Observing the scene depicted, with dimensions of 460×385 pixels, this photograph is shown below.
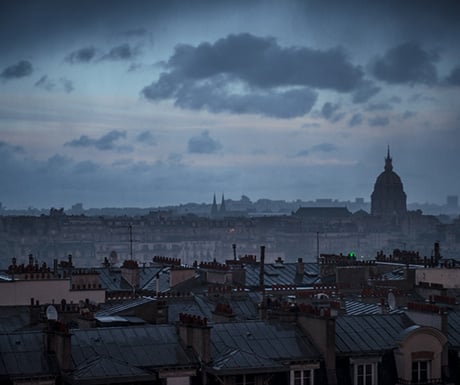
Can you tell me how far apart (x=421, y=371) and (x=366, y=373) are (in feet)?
4.10

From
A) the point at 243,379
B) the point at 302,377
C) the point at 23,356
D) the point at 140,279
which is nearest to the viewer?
the point at 23,356

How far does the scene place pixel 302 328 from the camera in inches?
1216

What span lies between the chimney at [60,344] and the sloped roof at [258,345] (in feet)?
9.88

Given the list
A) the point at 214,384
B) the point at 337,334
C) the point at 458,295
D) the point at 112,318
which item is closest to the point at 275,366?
the point at 214,384

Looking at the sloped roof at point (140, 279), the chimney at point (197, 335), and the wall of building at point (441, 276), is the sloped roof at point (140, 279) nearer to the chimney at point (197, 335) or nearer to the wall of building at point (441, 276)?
the wall of building at point (441, 276)

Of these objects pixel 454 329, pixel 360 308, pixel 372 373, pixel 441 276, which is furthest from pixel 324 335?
pixel 441 276

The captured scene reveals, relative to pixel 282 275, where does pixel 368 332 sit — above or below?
below

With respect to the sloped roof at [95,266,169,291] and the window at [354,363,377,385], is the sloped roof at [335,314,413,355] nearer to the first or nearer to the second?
the window at [354,363,377,385]

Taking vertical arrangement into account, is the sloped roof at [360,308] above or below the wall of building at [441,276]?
below

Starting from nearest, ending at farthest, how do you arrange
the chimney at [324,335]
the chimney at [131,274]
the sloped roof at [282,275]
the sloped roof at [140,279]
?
1. the chimney at [324,335]
2. the sloped roof at [140,279]
3. the chimney at [131,274]
4. the sloped roof at [282,275]

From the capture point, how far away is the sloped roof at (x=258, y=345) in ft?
93.1

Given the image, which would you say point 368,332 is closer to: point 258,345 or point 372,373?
point 372,373

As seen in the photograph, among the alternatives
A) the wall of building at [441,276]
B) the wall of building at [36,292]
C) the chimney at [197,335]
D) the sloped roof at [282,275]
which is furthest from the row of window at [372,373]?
the sloped roof at [282,275]

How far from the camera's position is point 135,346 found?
2898 cm
